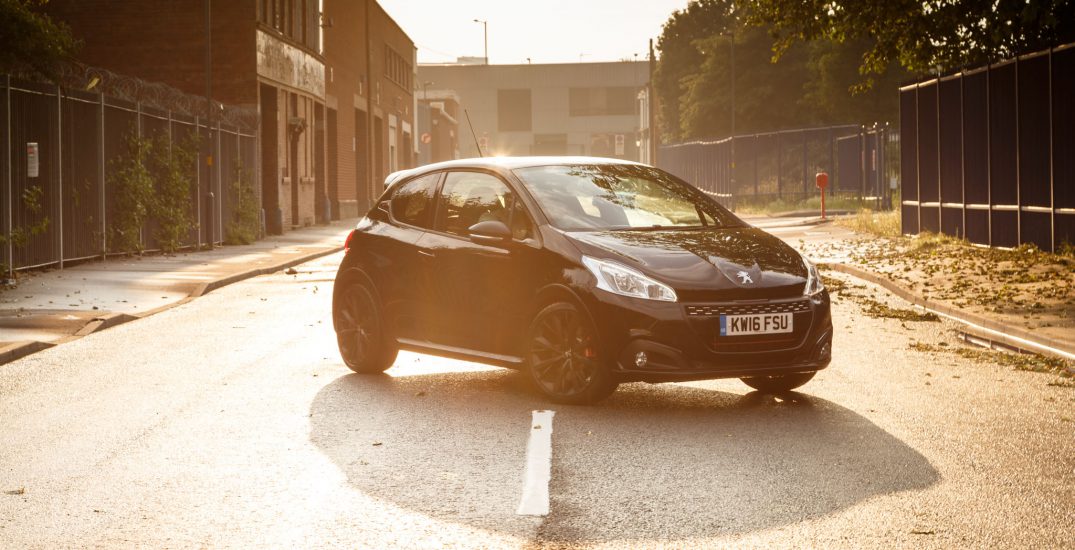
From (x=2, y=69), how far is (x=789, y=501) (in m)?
16.4

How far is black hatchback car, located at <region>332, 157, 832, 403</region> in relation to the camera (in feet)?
26.7

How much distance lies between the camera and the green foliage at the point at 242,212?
3131cm

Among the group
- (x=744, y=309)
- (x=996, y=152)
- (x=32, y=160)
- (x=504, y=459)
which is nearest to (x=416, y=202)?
(x=744, y=309)

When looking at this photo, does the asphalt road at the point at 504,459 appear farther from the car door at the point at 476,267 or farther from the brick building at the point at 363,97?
the brick building at the point at 363,97

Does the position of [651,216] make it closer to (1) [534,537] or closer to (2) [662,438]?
(2) [662,438]

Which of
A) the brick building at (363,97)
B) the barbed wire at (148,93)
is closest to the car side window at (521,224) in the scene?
the barbed wire at (148,93)

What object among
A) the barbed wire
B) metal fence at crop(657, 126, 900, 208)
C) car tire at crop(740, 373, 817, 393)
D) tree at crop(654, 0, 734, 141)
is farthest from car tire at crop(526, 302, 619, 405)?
tree at crop(654, 0, 734, 141)

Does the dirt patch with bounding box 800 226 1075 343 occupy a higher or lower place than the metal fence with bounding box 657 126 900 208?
lower

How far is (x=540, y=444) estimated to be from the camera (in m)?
7.44

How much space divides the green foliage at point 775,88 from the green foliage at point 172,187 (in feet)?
98.3

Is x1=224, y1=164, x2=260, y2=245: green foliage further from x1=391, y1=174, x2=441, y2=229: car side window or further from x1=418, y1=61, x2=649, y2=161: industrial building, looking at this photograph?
x1=418, y1=61, x2=649, y2=161: industrial building

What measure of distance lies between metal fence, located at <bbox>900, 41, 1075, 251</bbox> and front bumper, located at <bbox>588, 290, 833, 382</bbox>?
12.3 metres

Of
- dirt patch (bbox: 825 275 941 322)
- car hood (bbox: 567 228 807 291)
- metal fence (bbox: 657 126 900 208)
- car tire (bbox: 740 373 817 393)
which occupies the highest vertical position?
metal fence (bbox: 657 126 900 208)

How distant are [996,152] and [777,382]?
1438cm
